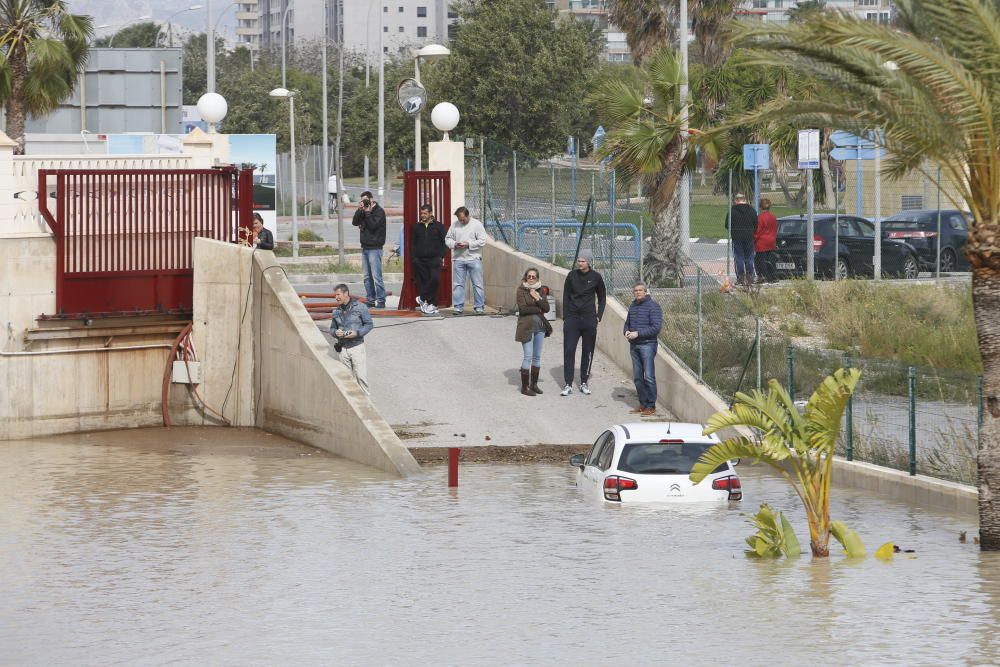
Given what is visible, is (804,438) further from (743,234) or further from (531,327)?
(743,234)

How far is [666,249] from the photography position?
28.8 metres

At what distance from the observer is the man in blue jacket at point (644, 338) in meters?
22.1

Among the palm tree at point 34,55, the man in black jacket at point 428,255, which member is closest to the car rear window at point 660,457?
the man in black jacket at point 428,255

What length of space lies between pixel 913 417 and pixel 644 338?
218 inches

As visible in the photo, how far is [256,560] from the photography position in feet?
49.5

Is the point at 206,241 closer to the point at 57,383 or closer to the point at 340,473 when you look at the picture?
the point at 57,383

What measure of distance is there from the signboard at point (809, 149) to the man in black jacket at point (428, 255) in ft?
22.8

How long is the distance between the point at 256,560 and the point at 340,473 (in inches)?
203

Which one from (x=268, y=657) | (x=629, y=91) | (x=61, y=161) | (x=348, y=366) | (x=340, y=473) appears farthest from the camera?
(x=629, y=91)

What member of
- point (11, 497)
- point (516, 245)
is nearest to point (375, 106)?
point (516, 245)

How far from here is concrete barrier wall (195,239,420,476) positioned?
2108cm

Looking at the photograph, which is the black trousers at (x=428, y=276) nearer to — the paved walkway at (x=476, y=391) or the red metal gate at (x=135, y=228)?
the paved walkway at (x=476, y=391)

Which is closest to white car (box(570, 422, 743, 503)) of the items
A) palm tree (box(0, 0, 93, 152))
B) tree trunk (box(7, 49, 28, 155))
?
palm tree (box(0, 0, 93, 152))

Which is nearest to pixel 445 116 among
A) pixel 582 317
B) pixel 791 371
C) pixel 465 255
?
pixel 465 255
